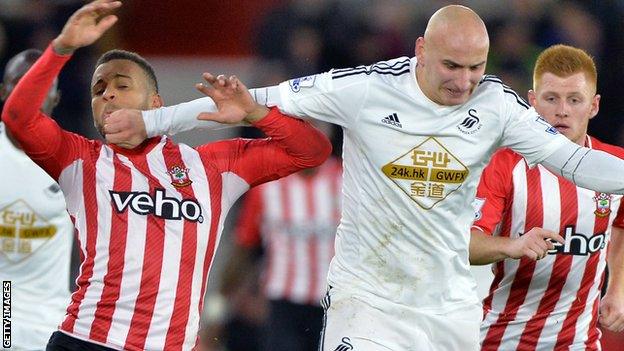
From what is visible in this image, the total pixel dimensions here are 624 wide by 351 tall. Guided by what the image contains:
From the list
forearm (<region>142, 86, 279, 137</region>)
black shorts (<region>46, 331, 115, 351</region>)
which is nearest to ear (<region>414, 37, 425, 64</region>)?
forearm (<region>142, 86, 279, 137</region>)

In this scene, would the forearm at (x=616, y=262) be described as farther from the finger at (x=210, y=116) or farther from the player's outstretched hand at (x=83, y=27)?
the player's outstretched hand at (x=83, y=27)

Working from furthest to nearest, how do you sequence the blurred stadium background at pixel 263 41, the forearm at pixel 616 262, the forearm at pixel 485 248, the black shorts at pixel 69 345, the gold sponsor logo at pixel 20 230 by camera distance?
the blurred stadium background at pixel 263 41 → the gold sponsor logo at pixel 20 230 → the forearm at pixel 616 262 → the forearm at pixel 485 248 → the black shorts at pixel 69 345

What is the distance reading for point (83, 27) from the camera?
5.06 meters

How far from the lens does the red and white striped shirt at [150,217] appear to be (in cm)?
530

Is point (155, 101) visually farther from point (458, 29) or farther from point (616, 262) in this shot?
point (616, 262)

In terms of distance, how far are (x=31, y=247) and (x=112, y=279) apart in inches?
58.8

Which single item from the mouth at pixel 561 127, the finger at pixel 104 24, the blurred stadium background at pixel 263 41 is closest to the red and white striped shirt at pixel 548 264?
the mouth at pixel 561 127

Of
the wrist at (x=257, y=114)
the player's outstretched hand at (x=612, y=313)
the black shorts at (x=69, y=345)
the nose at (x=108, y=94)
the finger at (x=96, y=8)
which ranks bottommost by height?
the black shorts at (x=69, y=345)

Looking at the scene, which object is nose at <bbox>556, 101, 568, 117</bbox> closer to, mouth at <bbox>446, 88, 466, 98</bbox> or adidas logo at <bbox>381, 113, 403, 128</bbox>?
mouth at <bbox>446, 88, 466, 98</bbox>

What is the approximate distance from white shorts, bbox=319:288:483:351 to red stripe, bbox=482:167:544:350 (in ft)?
2.08

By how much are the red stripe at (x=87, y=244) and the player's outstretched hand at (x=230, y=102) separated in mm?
520

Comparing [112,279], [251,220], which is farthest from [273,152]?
[251,220]

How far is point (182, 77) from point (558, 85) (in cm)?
563

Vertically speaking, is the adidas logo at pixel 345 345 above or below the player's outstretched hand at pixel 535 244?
below
